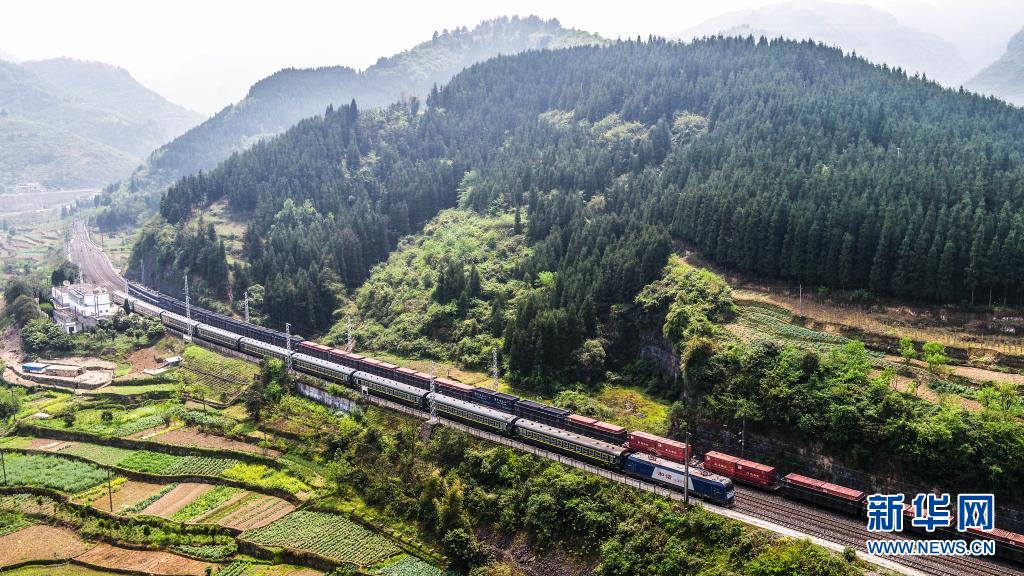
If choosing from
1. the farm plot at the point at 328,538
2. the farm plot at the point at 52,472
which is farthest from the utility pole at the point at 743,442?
the farm plot at the point at 52,472

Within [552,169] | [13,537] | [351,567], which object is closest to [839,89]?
[552,169]

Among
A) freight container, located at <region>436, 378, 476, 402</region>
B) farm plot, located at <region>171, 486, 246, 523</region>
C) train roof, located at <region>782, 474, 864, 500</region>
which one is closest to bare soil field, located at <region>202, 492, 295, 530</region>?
farm plot, located at <region>171, 486, 246, 523</region>

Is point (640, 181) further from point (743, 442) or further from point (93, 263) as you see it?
point (93, 263)

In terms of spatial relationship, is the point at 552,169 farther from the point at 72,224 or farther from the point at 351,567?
the point at 72,224

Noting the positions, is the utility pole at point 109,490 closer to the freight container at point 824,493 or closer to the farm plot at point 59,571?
the farm plot at point 59,571

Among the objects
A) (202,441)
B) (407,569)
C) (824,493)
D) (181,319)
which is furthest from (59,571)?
(181,319)

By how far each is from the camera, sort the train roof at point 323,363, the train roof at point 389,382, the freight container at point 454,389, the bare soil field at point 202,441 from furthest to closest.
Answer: the train roof at point 323,363 < the train roof at point 389,382 < the bare soil field at point 202,441 < the freight container at point 454,389

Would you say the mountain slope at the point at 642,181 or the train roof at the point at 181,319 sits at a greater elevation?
the mountain slope at the point at 642,181
